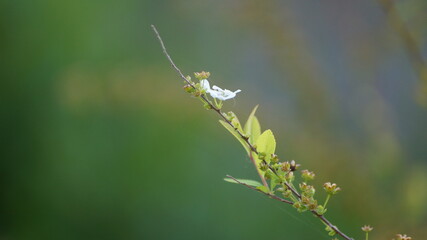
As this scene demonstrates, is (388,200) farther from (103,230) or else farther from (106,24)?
(106,24)

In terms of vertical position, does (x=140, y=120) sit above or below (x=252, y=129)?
above

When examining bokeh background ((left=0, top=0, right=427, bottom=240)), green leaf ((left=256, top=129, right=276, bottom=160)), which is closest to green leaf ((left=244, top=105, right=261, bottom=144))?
green leaf ((left=256, top=129, right=276, bottom=160))

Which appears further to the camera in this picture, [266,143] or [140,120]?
[140,120]

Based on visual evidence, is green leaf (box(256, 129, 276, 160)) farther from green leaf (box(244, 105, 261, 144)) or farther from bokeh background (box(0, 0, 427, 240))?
bokeh background (box(0, 0, 427, 240))

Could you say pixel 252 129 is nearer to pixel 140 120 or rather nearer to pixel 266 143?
pixel 266 143

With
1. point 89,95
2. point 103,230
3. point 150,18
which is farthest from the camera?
point 150,18

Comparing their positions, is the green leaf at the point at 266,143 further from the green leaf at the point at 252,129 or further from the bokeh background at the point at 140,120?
the bokeh background at the point at 140,120

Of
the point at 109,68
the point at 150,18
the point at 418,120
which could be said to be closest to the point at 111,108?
the point at 109,68

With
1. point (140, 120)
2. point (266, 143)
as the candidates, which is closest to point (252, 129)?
point (266, 143)
